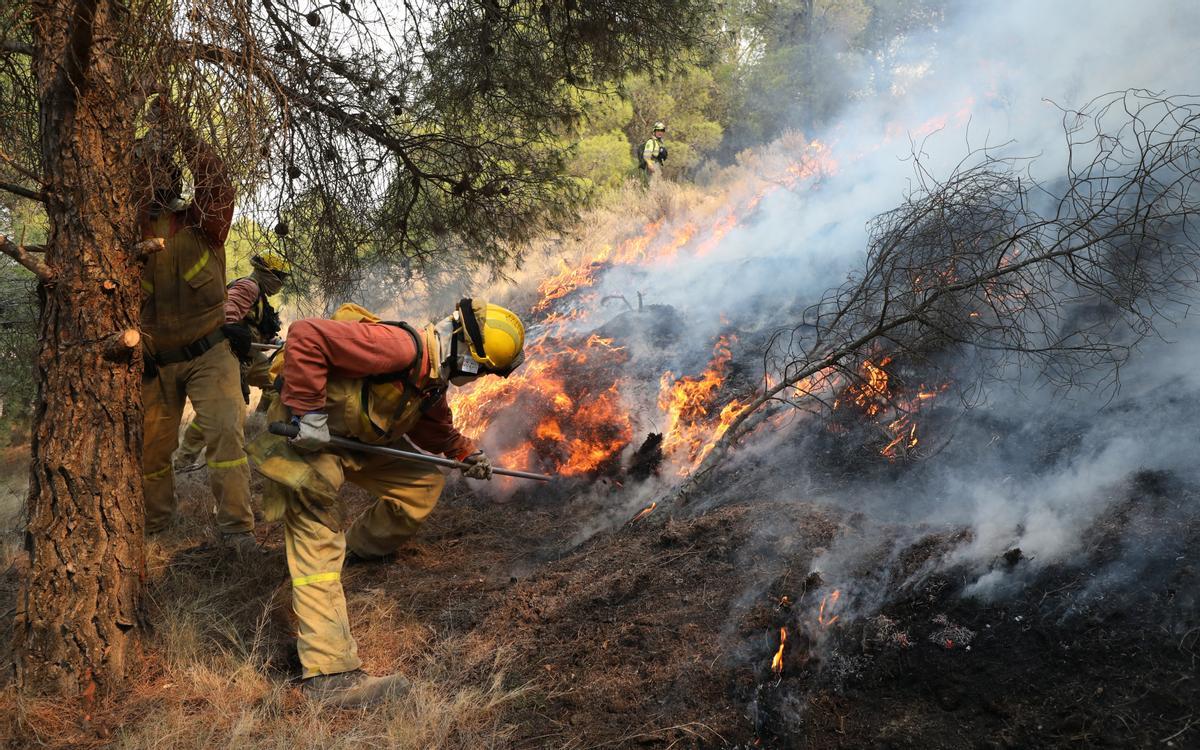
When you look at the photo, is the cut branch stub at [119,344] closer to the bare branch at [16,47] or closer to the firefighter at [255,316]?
the bare branch at [16,47]

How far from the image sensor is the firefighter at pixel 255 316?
5426 millimetres

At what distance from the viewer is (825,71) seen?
17.3 m

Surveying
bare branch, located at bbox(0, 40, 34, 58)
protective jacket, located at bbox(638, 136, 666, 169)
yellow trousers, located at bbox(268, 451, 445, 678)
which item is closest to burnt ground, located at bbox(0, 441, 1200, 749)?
yellow trousers, located at bbox(268, 451, 445, 678)

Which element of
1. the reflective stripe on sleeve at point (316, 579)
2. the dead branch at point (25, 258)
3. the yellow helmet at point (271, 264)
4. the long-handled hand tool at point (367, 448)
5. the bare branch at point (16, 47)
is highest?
the bare branch at point (16, 47)

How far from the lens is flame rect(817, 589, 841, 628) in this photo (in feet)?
10.3

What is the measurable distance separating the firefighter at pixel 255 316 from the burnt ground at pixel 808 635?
62.4 inches

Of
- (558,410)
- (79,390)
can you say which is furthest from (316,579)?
(558,410)

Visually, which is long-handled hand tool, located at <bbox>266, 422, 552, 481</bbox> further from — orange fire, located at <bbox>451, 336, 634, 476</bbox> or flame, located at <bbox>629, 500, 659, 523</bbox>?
orange fire, located at <bbox>451, 336, 634, 476</bbox>

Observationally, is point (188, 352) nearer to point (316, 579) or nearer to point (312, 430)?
point (312, 430)

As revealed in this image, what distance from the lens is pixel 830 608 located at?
3209 millimetres

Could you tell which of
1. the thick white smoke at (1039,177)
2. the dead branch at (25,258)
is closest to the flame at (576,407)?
the thick white smoke at (1039,177)

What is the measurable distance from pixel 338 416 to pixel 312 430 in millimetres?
241

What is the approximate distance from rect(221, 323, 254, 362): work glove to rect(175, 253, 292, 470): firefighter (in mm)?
221

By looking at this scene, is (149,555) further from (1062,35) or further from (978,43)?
(978,43)
